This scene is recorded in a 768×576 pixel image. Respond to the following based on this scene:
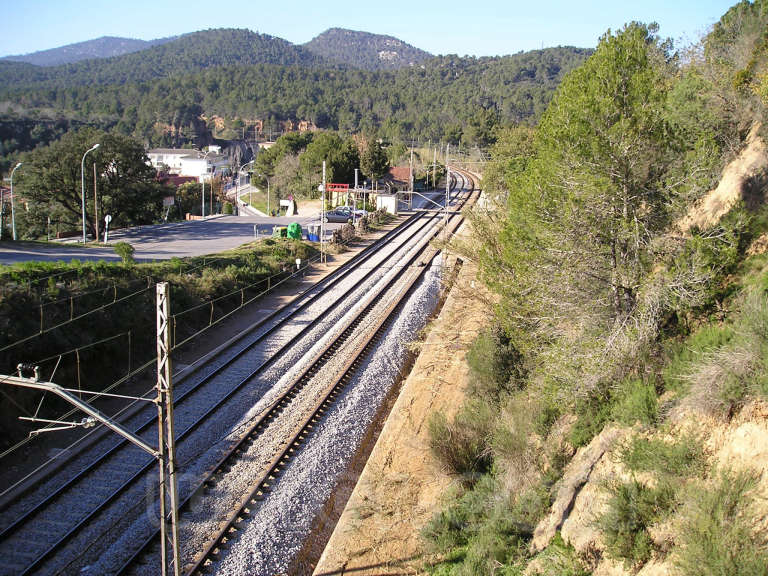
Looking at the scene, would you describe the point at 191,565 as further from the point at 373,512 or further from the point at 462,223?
the point at 462,223

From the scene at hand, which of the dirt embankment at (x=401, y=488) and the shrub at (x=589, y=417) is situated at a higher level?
the shrub at (x=589, y=417)

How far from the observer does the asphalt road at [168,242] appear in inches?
1082

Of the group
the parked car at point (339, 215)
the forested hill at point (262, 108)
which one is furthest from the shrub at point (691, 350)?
the forested hill at point (262, 108)

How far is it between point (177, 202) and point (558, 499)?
54.7 metres

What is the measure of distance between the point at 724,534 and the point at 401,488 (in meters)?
7.07

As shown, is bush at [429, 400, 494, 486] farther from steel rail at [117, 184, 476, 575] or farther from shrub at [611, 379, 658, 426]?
steel rail at [117, 184, 476, 575]

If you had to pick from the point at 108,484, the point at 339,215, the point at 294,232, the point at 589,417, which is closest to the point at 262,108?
the point at 339,215

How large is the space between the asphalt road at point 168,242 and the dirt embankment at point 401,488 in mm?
16726

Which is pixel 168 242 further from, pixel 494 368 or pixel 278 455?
pixel 494 368

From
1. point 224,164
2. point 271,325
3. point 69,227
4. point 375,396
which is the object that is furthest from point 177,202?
point 224,164

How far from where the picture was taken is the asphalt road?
27.5 metres

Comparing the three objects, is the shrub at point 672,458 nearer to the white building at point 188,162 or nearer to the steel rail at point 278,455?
the steel rail at point 278,455

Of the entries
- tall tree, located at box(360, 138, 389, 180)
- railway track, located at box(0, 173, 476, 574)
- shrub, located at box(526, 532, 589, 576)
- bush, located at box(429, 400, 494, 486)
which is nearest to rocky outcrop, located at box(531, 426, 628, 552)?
shrub, located at box(526, 532, 589, 576)

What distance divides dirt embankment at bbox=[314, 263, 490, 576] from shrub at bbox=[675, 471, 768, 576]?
4.62m
